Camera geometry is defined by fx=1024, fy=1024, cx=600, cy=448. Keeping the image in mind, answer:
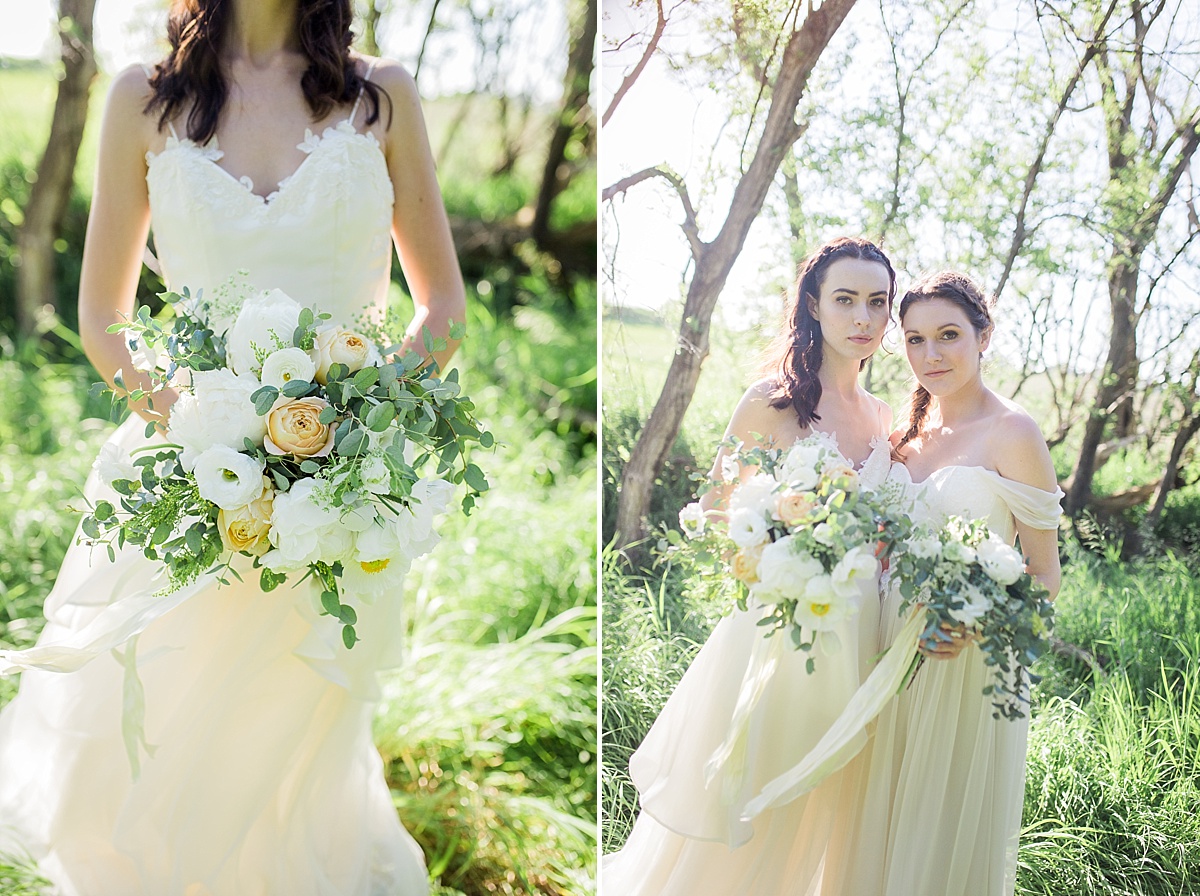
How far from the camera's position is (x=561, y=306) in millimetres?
5551

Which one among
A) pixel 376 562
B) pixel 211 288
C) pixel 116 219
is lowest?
pixel 376 562

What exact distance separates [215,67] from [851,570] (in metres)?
1.51

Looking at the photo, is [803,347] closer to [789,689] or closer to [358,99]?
[789,689]

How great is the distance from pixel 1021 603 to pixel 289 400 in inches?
41.4

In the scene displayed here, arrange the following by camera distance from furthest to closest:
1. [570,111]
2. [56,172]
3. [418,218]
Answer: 1. [570,111]
2. [56,172]
3. [418,218]

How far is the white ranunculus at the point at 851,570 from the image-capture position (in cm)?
137

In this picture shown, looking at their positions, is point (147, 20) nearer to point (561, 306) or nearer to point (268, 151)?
point (561, 306)

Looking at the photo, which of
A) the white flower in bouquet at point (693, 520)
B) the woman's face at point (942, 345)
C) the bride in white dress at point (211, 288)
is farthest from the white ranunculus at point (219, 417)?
A: the woman's face at point (942, 345)

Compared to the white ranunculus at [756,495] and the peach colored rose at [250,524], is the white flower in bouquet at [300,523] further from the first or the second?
the white ranunculus at [756,495]

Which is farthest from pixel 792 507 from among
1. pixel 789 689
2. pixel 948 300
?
pixel 948 300

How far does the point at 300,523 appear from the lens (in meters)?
1.43

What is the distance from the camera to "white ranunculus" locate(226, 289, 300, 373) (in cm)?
150

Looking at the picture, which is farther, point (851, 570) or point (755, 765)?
point (755, 765)

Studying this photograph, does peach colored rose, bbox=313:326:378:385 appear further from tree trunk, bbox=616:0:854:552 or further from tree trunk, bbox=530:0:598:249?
tree trunk, bbox=530:0:598:249
